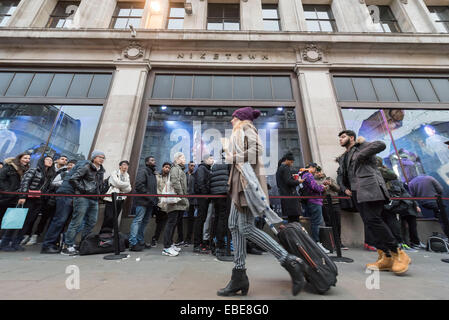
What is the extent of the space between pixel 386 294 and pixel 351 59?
340 inches

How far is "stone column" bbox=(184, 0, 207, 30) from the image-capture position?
28.0ft

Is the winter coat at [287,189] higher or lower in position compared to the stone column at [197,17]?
lower

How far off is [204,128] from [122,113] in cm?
290

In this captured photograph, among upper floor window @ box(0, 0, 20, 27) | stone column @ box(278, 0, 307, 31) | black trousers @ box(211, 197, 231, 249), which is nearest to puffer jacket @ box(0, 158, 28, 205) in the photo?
black trousers @ box(211, 197, 231, 249)

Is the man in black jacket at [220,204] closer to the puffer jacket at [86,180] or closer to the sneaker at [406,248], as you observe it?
the puffer jacket at [86,180]

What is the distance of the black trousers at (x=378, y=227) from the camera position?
274 centimetres

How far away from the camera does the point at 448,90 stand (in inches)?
291

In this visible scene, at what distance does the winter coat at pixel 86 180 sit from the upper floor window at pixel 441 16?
48.8ft

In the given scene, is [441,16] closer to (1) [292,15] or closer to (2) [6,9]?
(1) [292,15]

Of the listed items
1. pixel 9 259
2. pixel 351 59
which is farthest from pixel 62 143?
pixel 351 59

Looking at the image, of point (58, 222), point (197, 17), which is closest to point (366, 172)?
point (58, 222)

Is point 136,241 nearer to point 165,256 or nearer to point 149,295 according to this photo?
point 165,256

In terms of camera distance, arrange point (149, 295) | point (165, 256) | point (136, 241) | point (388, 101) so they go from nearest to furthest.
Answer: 1. point (149, 295)
2. point (165, 256)
3. point (136, 241)
4. point (388, 101)

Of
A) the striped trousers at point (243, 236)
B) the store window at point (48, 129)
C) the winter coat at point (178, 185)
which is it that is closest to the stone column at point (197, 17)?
the store window at point (48, 129)
